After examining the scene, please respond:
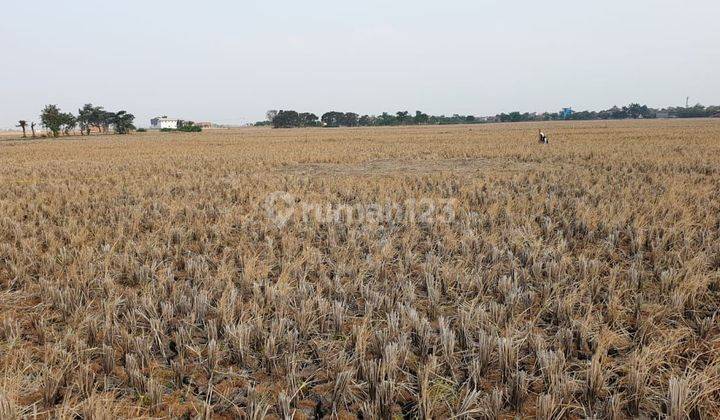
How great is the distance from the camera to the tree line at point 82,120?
234 feet

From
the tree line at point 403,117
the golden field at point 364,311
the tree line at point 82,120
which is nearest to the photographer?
the golden field at point 364,311

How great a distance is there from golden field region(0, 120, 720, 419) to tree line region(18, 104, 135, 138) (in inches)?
3120

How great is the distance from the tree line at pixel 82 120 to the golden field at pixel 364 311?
79.2 meters

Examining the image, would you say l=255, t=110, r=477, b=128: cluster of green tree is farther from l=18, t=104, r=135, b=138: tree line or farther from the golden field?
the golden field

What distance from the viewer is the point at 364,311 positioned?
4000 millimetres

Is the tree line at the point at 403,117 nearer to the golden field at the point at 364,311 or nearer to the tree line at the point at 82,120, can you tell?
the tree line at the point at 82,120

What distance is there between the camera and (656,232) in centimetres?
619

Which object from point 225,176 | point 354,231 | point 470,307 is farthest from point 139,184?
point 470,307

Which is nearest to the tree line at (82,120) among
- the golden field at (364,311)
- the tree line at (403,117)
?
the tree line at (403,117)

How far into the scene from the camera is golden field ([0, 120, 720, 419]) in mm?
2646

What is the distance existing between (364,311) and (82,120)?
122m

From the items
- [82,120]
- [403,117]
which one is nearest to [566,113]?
[403,117]

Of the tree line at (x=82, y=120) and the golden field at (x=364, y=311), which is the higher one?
the tree line at (x=82, y=120)

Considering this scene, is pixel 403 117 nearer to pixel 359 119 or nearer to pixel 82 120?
pixel 359 119
